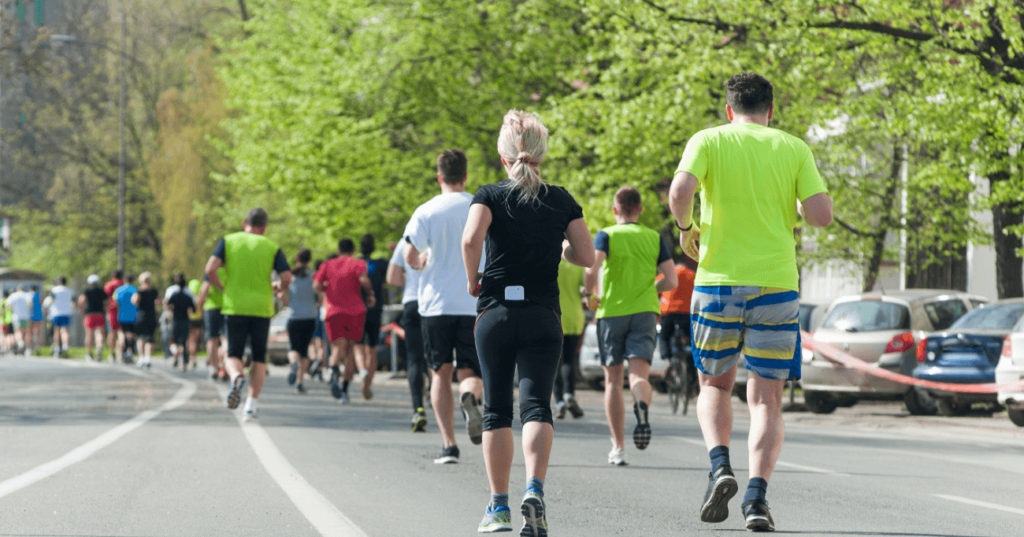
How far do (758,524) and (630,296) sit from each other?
3.74 m

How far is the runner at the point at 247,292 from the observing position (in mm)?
12172

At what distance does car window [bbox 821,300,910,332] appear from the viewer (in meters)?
16.8

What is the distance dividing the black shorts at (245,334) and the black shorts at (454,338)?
3.65 metres

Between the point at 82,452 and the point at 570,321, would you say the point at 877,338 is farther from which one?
the point at 82,452

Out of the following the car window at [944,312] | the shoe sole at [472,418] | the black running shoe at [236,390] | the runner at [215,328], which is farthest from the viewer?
the runner at [215,328]

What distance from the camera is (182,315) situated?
2452cm

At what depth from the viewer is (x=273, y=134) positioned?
33.2 metres

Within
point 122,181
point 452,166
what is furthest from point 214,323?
point 122,181

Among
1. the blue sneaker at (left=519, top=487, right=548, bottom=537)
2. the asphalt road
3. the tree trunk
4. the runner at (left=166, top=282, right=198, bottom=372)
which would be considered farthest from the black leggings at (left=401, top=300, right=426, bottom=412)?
the runner at (left=166, top=282, right=198, bottom=372)

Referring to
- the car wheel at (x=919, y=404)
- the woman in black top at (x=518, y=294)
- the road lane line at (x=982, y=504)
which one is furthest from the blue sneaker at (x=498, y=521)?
the car wheel at (x=919, y=404)

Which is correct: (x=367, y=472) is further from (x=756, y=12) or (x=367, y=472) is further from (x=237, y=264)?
(x=756, y=12)

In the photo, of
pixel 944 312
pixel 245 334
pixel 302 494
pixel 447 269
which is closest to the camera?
pixel 302 494

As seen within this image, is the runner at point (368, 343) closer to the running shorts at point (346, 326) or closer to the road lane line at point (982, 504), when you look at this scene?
the running shorts at point (346, 326)

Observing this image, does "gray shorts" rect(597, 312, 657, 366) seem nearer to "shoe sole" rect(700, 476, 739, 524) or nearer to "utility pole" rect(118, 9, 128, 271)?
"shoe sole" rect(700, 476, 739, 524)
